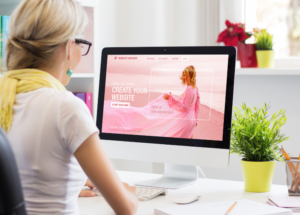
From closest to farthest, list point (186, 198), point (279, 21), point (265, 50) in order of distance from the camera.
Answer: point (186, 198) < point (265, 50) < point (279, 21)

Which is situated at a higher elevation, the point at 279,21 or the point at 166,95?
the point at 279,21

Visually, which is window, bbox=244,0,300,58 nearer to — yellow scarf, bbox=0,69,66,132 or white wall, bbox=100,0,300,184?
white wall, bbox=100,0,300,184

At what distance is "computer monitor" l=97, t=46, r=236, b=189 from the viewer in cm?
124

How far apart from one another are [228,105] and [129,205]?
0.52m

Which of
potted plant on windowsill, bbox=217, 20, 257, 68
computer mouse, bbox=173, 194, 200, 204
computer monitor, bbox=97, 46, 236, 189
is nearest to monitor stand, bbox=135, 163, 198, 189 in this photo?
computer monitor, bbox=97, 46, 236, 189

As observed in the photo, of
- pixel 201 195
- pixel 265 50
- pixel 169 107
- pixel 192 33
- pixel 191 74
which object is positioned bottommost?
pixel 201 195

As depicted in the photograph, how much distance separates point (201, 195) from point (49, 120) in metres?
0.62

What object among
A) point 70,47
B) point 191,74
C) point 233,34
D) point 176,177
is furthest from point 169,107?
point 233,34

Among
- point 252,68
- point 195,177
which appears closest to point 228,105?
point 195,177

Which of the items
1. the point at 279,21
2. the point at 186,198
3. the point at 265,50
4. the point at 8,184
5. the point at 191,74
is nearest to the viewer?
the point at 8,184

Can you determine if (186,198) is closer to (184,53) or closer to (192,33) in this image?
(184,53)

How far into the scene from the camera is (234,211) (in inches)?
39.3

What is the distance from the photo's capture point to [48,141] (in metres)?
0.80

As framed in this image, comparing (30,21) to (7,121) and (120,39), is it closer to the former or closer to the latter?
(7,121)
